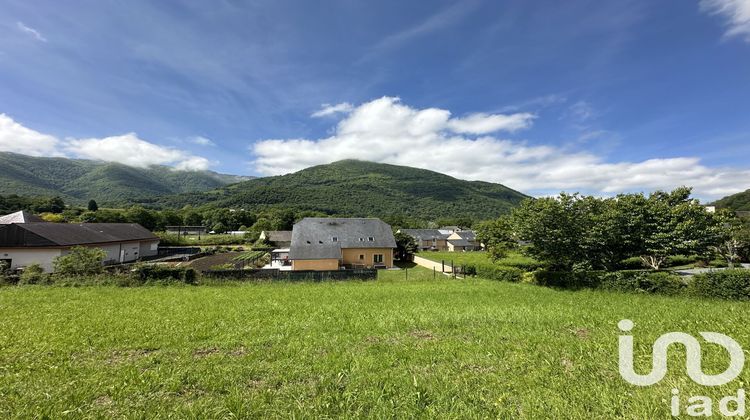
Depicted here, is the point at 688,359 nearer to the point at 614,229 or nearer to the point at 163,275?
the point at 614,229

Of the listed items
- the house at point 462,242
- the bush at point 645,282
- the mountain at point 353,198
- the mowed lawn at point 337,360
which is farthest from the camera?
the mountain at point 353,198

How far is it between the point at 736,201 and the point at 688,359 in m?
107

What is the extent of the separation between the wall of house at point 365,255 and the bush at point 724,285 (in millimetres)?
23663

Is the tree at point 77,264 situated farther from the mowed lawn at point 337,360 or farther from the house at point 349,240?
the house at point 349,240

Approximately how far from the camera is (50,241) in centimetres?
2614

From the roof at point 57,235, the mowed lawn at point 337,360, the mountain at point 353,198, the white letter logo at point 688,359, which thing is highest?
the mountain at point 353,198

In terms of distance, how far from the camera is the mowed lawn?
164 inches

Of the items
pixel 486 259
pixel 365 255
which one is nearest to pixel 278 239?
pixel 365 255

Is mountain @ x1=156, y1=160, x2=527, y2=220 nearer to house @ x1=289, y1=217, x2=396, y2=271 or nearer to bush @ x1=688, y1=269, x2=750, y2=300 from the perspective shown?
house @ x1=289, y1=217, x2=396, y2=271

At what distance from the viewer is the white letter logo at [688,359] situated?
15.0 ft

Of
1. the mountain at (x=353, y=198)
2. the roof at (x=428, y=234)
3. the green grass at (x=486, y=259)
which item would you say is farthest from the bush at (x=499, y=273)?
the mountain at (x=353, y=198)

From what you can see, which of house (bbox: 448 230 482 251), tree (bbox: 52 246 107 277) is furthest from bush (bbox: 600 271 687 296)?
house (bbox: 448 230 482 251)

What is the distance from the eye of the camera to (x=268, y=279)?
19188 mm

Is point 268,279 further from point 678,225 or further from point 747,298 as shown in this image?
point 678,225
